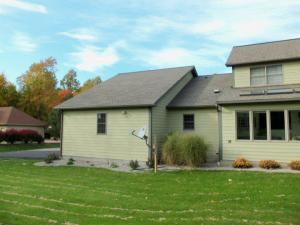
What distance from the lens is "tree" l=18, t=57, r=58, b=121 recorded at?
177 feet

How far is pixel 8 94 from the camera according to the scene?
5319 centimetres

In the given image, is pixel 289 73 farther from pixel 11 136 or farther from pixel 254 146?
pixel 11 136

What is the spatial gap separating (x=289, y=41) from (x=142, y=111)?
9636 mm

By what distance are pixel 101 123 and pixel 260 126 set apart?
871 cm

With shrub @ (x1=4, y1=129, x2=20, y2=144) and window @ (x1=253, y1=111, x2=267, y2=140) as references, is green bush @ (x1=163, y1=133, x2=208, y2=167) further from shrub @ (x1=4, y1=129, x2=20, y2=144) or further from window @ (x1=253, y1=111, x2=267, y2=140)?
shrub @ (x1=4, y1=129, x2=20, y2=144)

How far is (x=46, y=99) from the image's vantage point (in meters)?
54.5

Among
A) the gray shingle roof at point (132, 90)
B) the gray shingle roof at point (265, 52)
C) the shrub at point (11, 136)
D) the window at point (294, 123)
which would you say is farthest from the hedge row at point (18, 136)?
the window at point (294, 123)

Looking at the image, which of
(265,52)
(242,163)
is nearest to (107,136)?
(242,163)

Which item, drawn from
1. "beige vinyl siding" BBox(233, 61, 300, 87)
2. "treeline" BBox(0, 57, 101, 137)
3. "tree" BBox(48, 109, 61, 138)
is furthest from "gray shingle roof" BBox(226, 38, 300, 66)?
"treeline" BBox(0, 57, 101, 137)

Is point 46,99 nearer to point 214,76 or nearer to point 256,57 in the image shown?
point 214,76

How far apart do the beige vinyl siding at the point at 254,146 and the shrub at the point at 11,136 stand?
2881 centimetres

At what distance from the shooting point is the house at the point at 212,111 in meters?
14.3

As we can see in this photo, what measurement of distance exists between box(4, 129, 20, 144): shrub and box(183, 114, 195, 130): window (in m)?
26.1

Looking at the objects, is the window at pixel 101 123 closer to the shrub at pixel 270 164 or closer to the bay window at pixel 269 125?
the bay window at pixel 269 125
